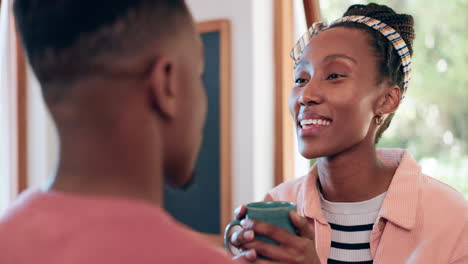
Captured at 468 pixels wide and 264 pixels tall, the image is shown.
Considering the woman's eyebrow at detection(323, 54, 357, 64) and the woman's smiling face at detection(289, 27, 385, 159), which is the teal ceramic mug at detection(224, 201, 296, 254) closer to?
the woman's smiling face at detection(289, 27, 385, 159)

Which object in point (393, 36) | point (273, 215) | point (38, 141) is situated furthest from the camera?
point (38, 141)

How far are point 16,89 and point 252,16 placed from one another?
140 cm

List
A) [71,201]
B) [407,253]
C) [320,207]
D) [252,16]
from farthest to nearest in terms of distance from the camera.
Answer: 1. [252,16]
2. [320,207]
3. [407,253]
4. [71,201]

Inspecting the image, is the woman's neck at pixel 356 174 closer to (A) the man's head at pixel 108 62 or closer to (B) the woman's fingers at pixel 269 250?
(B) the woman's fingers at pixel 269 250

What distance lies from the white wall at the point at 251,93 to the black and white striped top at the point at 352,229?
980 millimetres

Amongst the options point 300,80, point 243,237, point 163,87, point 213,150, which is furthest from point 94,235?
point 213,150

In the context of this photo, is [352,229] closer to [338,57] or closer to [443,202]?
[443,202]

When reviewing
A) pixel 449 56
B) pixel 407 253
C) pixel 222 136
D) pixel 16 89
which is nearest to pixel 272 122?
pixel 222 136

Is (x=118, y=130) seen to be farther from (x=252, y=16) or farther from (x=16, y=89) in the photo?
(x=16, y=89)

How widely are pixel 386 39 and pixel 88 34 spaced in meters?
0.87

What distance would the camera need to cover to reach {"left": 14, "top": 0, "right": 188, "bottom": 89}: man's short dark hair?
51 cm

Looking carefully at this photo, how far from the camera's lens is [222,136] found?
7.29ft

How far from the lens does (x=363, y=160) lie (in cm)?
121

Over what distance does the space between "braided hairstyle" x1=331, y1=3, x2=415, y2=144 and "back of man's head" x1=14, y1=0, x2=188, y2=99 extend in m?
0.77
